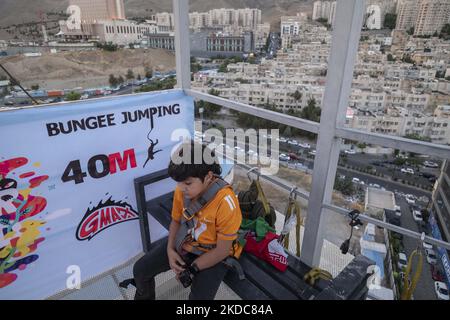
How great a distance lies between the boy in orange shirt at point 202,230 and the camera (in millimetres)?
1405

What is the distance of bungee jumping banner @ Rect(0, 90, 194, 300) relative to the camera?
175cm

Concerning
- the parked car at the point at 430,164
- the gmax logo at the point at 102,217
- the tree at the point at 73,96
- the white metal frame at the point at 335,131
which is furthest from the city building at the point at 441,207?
the tree at the point at 73,96

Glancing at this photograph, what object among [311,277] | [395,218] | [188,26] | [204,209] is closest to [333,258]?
[395,218]

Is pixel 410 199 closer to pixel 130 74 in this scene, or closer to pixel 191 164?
pixel 191 164

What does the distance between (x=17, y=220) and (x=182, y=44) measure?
1.83 meters

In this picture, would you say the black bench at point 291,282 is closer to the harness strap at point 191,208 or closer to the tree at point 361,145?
the harness strap at point 191,208

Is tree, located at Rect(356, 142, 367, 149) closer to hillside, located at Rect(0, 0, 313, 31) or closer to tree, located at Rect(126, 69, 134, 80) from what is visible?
hillside, located at Rect(0, 0, 313, 31)

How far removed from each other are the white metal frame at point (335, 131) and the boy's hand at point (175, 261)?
86cm

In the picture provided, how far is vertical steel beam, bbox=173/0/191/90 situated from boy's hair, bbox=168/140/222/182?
1.17 m

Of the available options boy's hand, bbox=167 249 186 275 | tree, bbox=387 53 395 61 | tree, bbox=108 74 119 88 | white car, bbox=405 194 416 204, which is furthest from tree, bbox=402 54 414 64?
tree, bbox=108 74 119 88

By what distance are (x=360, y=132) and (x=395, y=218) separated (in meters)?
1.98

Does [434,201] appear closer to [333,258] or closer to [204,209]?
[204,209]

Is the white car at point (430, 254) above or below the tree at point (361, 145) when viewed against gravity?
below

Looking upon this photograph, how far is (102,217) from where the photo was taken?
2.17 metres
